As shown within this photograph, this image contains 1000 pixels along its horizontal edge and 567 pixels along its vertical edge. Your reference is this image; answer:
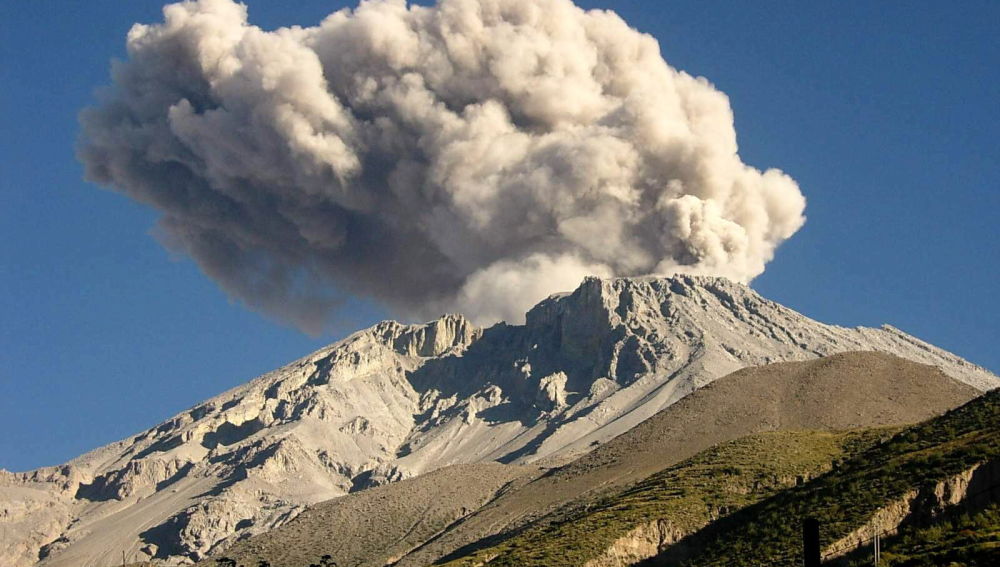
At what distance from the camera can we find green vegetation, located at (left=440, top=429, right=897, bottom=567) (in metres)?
65.2

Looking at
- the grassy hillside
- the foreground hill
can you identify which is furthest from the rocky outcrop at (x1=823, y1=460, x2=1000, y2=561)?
the foreground hill

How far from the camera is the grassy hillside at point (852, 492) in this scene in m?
48.8

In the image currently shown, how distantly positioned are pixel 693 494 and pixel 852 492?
62.4 feet

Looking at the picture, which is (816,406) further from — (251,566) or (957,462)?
(957,462)

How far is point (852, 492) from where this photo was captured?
52.6 metres

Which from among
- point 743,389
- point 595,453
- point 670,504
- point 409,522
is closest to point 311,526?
point 409,522

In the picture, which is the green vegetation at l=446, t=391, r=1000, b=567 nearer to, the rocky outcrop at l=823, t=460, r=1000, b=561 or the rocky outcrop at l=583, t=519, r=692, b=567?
the rocky outcrop at l=583, t=519, r=692, b=567

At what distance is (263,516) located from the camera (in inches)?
7584

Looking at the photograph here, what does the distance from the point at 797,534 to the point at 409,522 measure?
70.9m

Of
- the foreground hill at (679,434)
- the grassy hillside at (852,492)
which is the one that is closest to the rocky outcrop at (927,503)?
the grassy hillside at (852,492)

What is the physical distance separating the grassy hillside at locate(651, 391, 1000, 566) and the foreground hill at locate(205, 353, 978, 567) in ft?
96.6

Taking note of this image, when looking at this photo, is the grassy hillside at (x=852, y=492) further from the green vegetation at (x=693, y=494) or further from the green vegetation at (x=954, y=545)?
the green vegetation at (x=954, y=545)

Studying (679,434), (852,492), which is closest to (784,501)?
(852,492)

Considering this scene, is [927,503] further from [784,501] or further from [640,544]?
[640,544]
